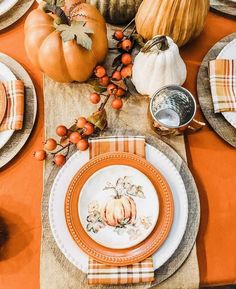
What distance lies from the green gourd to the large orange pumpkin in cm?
7

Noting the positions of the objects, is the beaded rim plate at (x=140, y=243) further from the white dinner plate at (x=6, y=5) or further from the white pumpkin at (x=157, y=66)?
the white dinner plate at (x=6, y=5)

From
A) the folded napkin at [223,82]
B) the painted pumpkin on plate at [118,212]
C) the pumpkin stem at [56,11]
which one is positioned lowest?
the painted pumpkin on plate at [118,212]

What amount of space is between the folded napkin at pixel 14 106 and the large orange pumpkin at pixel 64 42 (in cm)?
8

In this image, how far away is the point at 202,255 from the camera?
0.80 metres

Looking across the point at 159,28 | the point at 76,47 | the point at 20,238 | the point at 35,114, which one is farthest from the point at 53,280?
the point at 159,28

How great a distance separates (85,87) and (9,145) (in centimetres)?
22

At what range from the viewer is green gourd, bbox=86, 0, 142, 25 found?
2.98 feet

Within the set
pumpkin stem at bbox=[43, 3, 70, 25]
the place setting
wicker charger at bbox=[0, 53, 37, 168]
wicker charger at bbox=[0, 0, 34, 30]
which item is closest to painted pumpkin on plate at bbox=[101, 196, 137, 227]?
the place setting

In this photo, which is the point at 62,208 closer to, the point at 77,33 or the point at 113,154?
the point at 113,154

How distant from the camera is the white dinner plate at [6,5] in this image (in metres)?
0.98

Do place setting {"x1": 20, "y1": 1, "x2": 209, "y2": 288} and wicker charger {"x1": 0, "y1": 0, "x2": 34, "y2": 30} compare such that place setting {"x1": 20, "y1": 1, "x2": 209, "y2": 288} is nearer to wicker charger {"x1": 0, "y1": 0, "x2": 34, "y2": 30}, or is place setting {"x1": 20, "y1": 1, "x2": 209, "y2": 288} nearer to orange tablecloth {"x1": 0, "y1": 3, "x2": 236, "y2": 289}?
orange tablecloth {"x1": 0, "y1": 3, "x2": 236, "y2": 289}

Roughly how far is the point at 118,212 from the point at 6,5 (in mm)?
599

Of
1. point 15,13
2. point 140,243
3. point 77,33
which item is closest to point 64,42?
point 77,33

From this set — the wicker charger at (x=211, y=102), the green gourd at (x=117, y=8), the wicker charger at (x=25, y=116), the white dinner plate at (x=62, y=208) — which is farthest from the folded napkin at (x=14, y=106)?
the wicker charger at (x=211, y=102)
